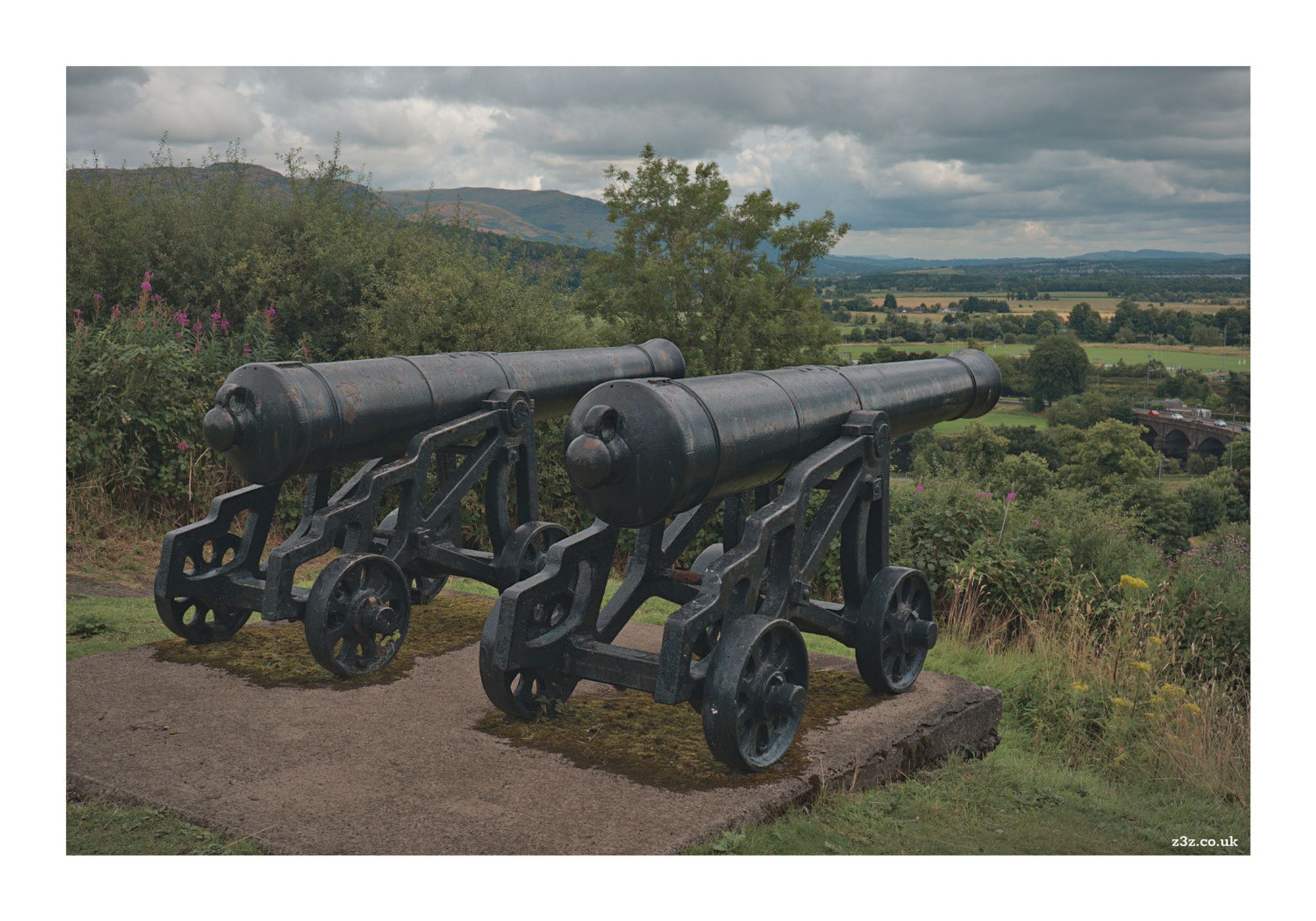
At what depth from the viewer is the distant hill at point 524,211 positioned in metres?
11.7

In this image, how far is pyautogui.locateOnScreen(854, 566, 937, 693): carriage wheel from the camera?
5.21m

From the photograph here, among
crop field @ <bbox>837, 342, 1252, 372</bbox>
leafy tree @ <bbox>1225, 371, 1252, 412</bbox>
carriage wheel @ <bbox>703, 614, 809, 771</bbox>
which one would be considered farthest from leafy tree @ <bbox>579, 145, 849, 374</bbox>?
carriage wheel @ <bbox>703, 614, 809, 771</bbox>

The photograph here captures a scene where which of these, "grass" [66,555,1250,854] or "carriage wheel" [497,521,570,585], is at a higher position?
"carriage wheel" [497,521,570,585]

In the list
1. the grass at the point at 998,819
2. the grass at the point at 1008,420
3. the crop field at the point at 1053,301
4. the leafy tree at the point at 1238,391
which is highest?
the crop field at the point at 1053,301

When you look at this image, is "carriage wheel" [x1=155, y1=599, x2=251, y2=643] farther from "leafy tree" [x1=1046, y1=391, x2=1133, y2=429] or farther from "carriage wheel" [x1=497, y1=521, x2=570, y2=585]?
"leafy tree" [x1=1046, y1=391, x2=1133, y2=429]

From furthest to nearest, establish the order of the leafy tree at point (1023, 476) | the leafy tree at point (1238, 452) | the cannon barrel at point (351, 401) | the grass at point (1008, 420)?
the leafy tree at point (1023, 476) < the grass at point (1008, 420) < the leafy tree at point (1238, 452) < the cannon barrel at point (351, 401)

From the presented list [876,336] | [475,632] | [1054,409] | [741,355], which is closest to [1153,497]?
[1054,409]

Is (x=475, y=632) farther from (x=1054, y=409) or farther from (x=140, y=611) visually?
(x=1054, y=409)

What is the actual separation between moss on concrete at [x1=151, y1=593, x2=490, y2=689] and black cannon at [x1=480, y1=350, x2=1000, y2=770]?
827 mm

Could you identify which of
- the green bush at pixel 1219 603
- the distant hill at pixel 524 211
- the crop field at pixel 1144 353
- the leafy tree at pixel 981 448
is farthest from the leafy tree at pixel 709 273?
the green bush at pixel 1219 603

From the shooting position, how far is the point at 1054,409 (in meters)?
10.1

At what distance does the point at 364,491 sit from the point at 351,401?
516 millimetres

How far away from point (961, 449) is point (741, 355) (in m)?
3.40

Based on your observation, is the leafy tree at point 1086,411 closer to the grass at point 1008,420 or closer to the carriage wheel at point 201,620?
the grass at point 1008,420
